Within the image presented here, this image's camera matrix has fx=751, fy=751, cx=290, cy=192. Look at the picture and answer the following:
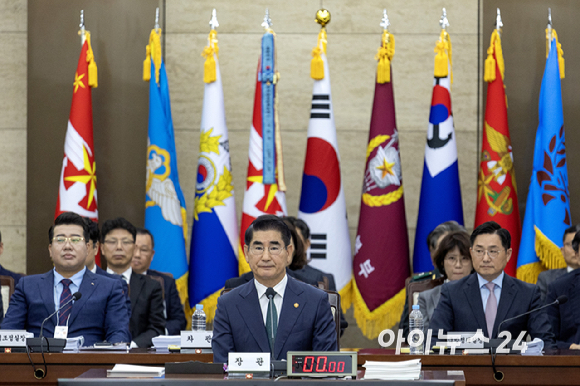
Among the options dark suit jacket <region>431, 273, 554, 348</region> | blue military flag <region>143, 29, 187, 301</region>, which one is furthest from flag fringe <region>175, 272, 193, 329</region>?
dark suit jacket <region>431, 273, 554, 348</region>

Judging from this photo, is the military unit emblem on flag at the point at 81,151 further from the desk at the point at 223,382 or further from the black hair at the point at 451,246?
the desk at the point at 223,382

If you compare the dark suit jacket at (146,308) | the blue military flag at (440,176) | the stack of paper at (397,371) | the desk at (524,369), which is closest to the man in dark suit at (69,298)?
the dark suit jacket at (146,308)

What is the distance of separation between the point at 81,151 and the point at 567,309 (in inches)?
146

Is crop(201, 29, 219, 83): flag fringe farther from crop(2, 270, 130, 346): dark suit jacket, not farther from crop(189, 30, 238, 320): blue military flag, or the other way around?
crop(2, 270, 130, 346): dark suit jacket

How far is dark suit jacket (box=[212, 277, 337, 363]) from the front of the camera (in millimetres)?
3014

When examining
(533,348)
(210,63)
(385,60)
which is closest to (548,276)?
(533,348)

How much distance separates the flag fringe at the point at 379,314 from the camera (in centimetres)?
573

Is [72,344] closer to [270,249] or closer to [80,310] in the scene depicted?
[80,310]

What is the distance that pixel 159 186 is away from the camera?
5.84m

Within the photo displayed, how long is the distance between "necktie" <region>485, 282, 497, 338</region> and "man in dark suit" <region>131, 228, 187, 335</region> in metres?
2.30

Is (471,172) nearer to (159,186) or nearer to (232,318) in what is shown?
(159,186)

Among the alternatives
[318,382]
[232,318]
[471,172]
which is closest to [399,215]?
[471,172]

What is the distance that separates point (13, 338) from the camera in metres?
3.45

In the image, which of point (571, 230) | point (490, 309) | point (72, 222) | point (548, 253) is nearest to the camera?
point (490, 309)
